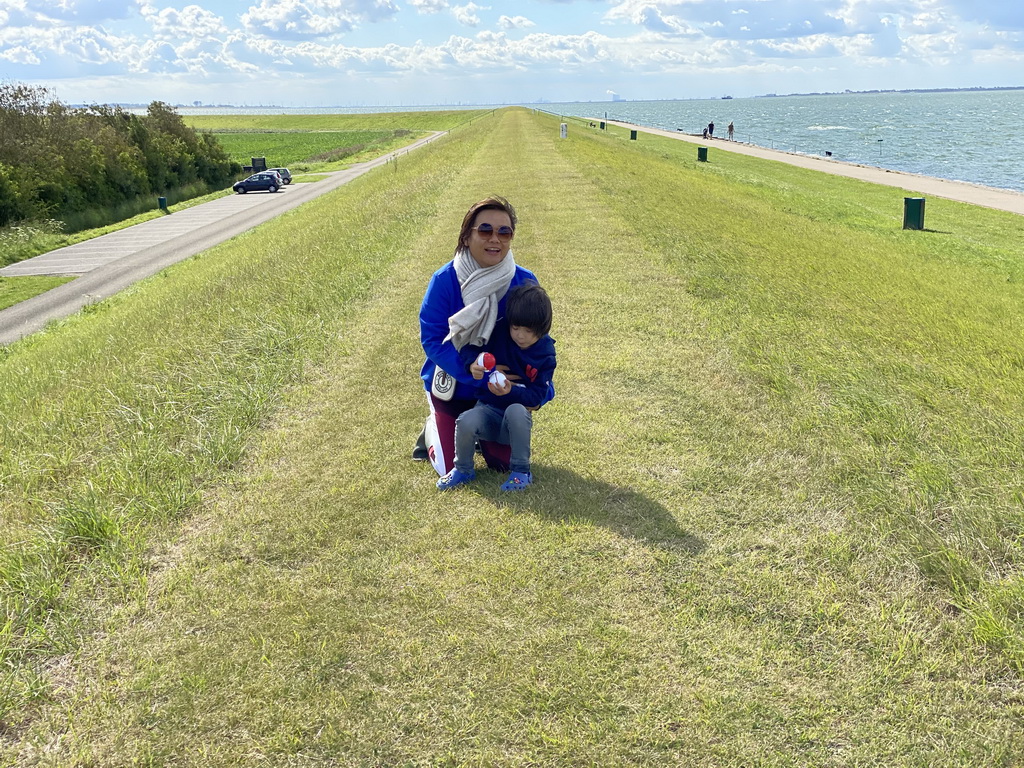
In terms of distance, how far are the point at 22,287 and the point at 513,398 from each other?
18.3 meters

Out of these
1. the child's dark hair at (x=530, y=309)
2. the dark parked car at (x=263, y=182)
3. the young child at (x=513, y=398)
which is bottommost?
the young child at (x=513, y=398)

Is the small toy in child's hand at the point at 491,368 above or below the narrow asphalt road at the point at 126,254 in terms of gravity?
above

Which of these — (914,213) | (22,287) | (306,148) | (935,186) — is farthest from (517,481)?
(306,148)

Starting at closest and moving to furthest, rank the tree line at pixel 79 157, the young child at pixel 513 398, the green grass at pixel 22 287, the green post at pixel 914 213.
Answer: the young child at pixel 513 398 → the green post at pixel 914 213 → the green grass at pixel 22 287 → the tree line at pixel 79 157

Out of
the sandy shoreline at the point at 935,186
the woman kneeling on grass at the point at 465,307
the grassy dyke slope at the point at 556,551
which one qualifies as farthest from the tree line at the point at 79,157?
the sandy shoreline at the point at 935,186

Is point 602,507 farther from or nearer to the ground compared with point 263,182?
nearer to the ground

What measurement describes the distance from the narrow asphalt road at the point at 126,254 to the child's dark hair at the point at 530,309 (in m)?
12.8

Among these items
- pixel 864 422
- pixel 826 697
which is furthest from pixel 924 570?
pixel 864 422

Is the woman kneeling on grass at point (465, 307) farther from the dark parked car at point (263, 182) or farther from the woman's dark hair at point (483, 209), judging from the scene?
the dark parked car at point (263, 182)

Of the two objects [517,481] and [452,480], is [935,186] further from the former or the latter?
[452,480]

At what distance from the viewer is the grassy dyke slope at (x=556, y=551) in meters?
2.59

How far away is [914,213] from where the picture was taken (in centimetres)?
1569

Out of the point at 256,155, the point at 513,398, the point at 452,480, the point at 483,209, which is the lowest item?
the point at 452,480

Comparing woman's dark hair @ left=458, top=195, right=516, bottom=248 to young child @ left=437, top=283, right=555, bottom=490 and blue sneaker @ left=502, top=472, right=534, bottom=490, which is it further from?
blue sneaker @ left=502, top=472, right=534, bottom=490
